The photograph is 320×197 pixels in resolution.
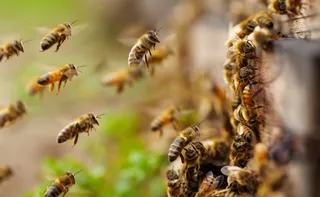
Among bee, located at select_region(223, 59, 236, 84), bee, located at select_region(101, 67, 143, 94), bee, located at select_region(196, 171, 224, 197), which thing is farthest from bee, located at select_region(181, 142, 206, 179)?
bee, located at select_region(101, 67, 143, 94)

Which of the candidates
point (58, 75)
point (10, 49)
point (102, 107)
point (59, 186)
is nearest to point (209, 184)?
point (59, 186)

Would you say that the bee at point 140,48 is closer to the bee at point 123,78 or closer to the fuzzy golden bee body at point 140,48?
the fuzzy golden bee body at point 140,48

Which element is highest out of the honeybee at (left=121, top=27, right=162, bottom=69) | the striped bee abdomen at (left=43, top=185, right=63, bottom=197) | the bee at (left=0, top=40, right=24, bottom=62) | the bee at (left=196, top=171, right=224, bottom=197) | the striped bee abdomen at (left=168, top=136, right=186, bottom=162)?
the bee at (left=0, top=40, right=24, bottom=62)

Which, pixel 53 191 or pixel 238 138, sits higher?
pixel 53 191

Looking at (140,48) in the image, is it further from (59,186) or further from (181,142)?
(59,186)

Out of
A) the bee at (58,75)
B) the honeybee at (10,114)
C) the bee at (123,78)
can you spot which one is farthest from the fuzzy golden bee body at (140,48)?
the bee at (123,78)

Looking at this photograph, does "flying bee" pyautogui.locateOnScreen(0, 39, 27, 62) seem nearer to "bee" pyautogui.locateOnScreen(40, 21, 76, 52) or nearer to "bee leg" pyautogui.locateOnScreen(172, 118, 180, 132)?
"bee" pyautogui.locateOnScreen(40, 21, 76, 52)
